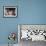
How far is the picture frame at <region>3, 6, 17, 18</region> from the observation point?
403 cm

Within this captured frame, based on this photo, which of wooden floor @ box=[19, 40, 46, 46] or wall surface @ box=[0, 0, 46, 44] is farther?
wall surface @ box=[0, 0, 46, 44]

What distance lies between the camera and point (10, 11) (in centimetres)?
406

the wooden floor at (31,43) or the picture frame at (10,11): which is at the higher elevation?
the picture frame at (10,11)

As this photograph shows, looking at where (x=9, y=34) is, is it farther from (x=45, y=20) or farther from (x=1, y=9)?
(x=45, y=20)

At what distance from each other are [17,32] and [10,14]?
22.1 inches

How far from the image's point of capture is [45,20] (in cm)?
405

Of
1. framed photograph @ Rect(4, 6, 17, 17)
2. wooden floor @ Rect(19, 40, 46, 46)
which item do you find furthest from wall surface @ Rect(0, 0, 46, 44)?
wooden floor @ Rect(19, 40, 46, 46)

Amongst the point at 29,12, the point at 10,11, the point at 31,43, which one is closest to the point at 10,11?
the point at 10,11

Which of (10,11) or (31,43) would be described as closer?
(31,43)

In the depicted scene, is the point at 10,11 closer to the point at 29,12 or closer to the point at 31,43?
the point at 29,12

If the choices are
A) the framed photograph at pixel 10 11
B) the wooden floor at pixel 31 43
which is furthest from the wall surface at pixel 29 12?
the wooden floor at pixel 31 43

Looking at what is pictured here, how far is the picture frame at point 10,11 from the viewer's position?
403 centimetres

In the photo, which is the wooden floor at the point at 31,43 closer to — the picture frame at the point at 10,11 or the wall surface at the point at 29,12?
the wall surface at the point at 29,12

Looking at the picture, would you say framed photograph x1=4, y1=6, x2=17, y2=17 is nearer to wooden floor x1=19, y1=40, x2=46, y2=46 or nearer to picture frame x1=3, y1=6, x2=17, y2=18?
picture frame x1=3, y1=6, x2=17, y2=18
